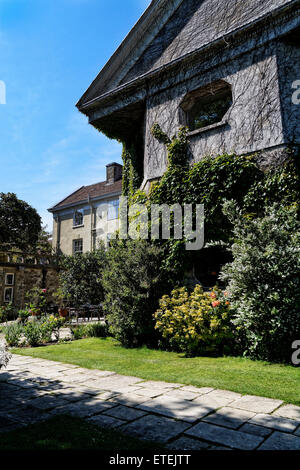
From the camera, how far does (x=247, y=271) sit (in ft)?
18.5

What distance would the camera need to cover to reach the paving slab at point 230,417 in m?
2.99

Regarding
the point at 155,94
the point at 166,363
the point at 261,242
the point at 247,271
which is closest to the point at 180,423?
the point at 166,363

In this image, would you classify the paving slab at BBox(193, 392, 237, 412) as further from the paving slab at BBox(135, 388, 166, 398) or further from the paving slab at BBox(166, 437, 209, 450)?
the paving slab at BBox(166, 437, 209, 450)

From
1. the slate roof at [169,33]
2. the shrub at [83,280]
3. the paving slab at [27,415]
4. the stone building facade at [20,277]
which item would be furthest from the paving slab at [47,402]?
the stone building facade at [20,277]

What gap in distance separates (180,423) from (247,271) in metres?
3.21

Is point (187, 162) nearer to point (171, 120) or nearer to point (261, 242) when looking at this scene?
point (171, 120)

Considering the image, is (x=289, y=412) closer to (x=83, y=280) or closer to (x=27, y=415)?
(x=27, y=415)

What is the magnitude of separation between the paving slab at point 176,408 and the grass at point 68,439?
2.04ft

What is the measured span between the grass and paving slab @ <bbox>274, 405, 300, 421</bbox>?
1.37 meters

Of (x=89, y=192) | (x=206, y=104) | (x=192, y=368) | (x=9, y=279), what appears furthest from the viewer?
(x=89, y=192)

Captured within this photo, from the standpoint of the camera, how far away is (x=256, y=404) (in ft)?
11.4

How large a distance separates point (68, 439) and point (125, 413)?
2.50 feet

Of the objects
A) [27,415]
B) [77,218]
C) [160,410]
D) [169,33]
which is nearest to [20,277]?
[77,218]

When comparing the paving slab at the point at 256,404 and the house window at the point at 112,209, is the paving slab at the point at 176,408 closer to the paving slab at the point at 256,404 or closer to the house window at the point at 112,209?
the paving slab at the point at 256,404
